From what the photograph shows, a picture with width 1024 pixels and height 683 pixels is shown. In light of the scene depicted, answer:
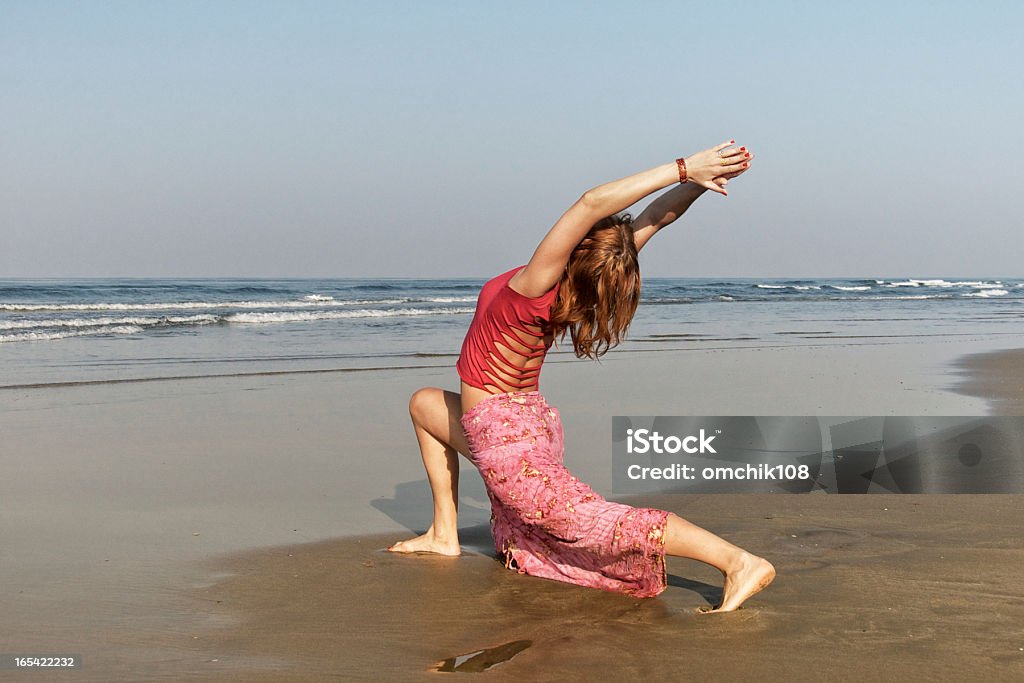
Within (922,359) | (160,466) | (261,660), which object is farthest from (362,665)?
(922,359)

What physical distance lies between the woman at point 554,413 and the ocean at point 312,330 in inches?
297

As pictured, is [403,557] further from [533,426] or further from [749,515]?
[749,515]

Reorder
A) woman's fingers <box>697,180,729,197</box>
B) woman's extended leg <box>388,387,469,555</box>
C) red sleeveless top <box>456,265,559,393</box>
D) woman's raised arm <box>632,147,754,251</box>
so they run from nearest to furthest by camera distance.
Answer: woman's fingers <box>697,180,729,197</box>, red sleeveless top <box>456,265,559,393</box>, woman's raised arm <box>632,147,754,251</box>, woman's extended leg <box>388,387,469,555</box>

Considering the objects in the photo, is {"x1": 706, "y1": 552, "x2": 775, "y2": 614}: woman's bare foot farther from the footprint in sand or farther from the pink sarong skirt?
the footprint in sand

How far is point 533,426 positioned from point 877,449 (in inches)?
128

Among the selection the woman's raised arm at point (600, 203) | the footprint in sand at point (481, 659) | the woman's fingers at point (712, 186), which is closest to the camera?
the footprint in sand at point (481, 659)

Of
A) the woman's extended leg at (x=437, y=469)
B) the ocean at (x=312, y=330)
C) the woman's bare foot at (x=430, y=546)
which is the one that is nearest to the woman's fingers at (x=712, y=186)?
the woman's extended leg at (x=437, y=469)

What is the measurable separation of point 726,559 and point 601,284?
3.15 ft

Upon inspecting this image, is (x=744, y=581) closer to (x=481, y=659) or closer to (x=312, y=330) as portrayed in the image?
(x=481, y=659)

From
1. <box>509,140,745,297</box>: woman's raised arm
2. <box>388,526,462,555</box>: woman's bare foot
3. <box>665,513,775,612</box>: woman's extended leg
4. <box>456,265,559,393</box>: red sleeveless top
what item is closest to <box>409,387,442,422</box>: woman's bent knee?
<box>456,265,559,393</box>: red sleeveless top

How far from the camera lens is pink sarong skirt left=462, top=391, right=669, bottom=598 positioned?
11.2 ft

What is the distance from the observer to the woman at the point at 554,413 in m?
3.33

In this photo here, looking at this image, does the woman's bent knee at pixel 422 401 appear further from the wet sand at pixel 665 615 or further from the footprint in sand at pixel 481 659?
the footprint in sand at pixel 481 659

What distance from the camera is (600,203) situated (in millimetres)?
3234
